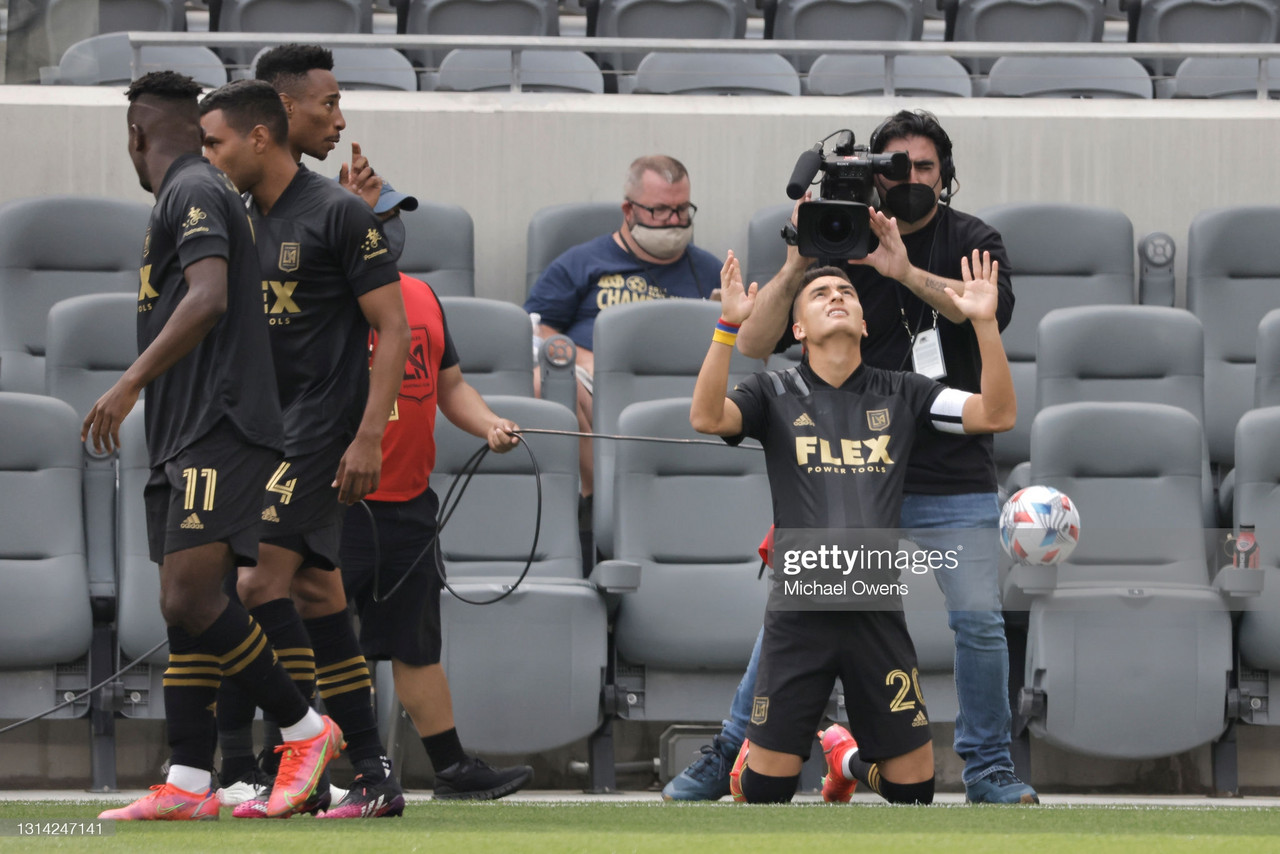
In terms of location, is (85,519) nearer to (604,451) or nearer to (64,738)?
(64,738)

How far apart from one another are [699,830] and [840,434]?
1018 millimetres

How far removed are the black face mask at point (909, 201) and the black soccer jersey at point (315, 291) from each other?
117cm

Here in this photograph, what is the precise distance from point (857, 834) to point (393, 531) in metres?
1.55

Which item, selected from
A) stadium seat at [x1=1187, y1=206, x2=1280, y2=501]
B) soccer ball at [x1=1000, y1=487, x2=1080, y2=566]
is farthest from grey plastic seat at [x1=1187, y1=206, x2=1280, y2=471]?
soccer ball at [x1=1000, y1=487, x2=1080, y2=566]

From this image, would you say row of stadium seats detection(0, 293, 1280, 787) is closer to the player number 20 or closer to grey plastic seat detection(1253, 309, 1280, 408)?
grey plastic seat detection(1253, 309, 1280, 408)

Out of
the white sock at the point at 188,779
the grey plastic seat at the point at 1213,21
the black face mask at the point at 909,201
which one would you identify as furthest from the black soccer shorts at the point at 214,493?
the grey plastic seat at the point at 1213,21

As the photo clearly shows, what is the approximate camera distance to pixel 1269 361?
18.1ft

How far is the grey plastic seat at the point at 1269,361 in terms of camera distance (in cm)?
549

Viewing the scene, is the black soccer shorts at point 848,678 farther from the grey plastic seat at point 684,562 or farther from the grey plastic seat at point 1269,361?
the grey plastic seat at point 1269,361

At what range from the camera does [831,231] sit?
146 inches

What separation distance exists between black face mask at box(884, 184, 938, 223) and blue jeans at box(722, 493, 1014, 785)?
64cm

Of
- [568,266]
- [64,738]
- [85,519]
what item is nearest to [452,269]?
[568,266]

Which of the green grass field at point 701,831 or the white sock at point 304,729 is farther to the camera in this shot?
the white sock at point 304,729

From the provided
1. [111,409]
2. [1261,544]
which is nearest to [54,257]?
[111,409]
